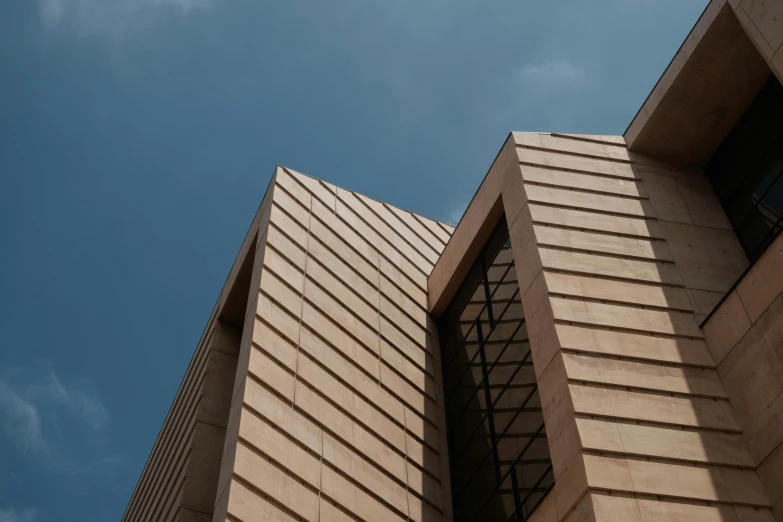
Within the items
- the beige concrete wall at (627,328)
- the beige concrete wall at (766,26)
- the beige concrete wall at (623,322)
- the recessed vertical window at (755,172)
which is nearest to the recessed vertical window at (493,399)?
the beige concrete wall at (623,322)

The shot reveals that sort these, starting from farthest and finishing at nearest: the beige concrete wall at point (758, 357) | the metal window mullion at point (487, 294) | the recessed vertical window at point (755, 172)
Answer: the metal window mullion at point (487, 294), the recessed vertical window at point (755, 172), the beige concrete wall at point (758, 357)

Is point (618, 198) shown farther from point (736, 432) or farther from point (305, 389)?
point (305, 389)

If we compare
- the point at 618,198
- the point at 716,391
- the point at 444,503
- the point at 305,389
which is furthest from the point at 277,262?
the point at 716,391

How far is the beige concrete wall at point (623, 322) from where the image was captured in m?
19.2

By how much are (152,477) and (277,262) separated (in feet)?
34.8

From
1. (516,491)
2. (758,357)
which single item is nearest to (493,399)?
(516,491)

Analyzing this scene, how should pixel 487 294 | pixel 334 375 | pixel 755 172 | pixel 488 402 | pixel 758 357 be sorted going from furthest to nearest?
pixel 487 294 < pixel 755 172 < pixel 488 402 < pixel 334 375 < pixel 758 357

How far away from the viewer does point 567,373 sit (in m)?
21.2

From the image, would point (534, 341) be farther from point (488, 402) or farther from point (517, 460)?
point (488, 402)

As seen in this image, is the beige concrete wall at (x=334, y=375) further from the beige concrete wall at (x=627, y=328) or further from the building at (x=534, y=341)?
the beige concrete wall at (x=627, y=328)

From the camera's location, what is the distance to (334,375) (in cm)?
2592

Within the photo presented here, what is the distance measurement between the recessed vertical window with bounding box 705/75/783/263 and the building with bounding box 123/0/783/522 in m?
0.08

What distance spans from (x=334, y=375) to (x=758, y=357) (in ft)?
37.1

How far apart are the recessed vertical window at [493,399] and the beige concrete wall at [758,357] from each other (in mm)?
4665
